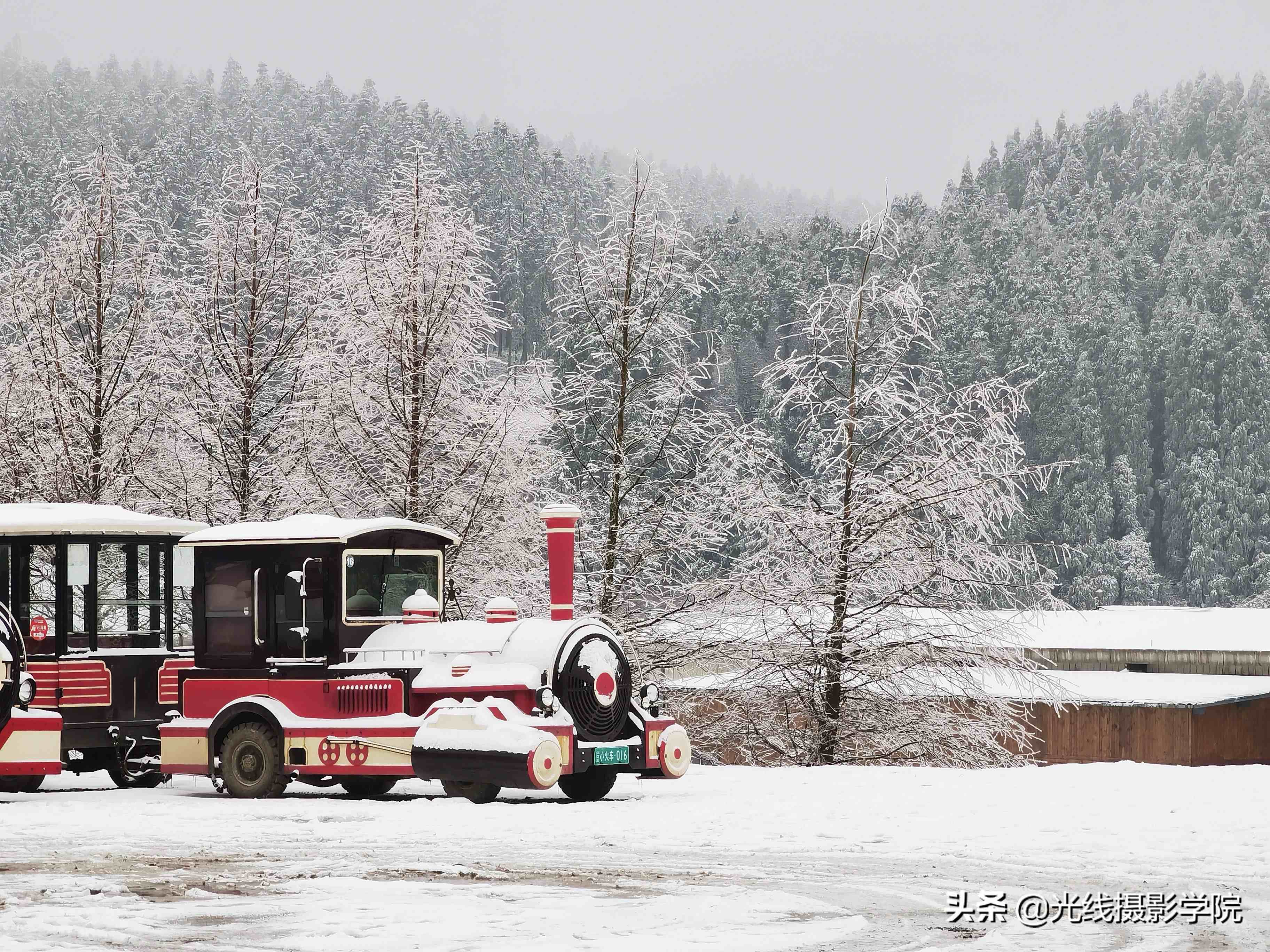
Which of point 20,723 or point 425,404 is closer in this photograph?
point 20,723

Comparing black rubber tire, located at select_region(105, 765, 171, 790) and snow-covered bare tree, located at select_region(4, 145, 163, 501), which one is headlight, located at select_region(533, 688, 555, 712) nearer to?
black rubber tire, located at select_region(105, 765, 171, 790)

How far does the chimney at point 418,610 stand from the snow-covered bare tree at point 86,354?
442 inches

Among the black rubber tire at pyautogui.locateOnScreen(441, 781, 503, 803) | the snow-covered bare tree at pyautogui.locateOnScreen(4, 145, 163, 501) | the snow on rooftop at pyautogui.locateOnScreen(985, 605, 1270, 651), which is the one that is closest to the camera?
the black rubber tire at pyautogui.locateOnScreen(441, 781, 503, 803)

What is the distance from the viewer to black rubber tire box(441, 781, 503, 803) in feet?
46.7

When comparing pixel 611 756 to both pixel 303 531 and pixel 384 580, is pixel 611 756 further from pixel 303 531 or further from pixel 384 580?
pixel 303 531

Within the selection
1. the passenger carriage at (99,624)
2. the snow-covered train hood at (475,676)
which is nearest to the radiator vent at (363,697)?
the snow-covered train hood at (475,676)

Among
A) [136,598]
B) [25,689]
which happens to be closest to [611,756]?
[25,689]

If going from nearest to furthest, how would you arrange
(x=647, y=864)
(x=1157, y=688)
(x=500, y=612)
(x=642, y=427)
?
(x=647, y=864)
(x=500, y=612)
(x=642, y=427)
(x=1157, y=688)

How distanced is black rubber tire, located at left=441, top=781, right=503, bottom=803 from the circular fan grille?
2.90 feet

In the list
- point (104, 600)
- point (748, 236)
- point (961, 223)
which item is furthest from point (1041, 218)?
point (104, 600)

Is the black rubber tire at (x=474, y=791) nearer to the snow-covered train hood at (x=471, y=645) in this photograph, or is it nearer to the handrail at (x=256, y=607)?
the snow-covered train hood at (x=471, y=645)

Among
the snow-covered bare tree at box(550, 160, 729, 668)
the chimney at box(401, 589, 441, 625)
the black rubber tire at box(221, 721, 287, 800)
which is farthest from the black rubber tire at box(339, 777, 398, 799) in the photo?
the snow-covered bare tree at box(550, 160, 729, 668)

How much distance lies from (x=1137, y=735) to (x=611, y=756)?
80.1 feet

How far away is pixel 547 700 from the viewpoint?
45.6ft
